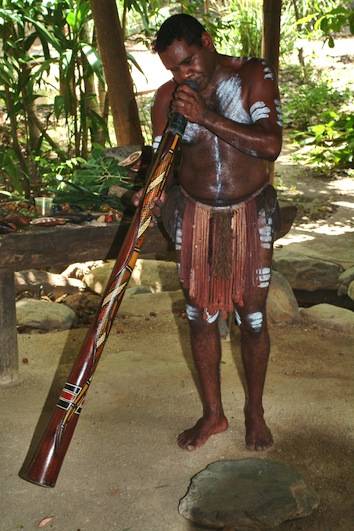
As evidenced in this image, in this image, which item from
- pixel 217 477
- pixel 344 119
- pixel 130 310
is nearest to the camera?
pixel 217 477

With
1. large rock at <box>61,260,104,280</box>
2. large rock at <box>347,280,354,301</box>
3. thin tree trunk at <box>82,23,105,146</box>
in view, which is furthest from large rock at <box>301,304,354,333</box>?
thin tree trunk at <box>82,23,105,146</box>

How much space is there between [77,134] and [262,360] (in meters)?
4.10

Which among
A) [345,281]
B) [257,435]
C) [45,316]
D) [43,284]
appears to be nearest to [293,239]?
[345,281]

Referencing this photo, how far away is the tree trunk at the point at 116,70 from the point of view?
5078 millimetres

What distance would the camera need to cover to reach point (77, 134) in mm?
6602

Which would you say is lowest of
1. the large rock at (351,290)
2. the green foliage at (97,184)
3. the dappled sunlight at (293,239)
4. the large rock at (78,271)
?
the dappled sunlight at (293,239)

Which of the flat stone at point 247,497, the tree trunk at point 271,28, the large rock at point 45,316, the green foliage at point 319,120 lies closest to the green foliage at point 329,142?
the green foliage at point 319,120

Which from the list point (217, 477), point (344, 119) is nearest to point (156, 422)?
point (217, 477)

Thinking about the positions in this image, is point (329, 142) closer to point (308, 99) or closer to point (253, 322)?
point (308, 99)

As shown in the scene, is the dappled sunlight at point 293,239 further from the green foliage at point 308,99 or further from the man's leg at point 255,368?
the green foliage at point 308,99

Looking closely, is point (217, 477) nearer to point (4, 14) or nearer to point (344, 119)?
point (4, 14)

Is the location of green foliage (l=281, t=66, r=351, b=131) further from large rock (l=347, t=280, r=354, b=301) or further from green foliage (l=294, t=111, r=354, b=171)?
large rock (l=347, t=280, r=354, b=301)

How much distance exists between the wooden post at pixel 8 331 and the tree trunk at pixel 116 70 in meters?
2.04

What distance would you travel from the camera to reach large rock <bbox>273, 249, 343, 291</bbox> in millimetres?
5938
